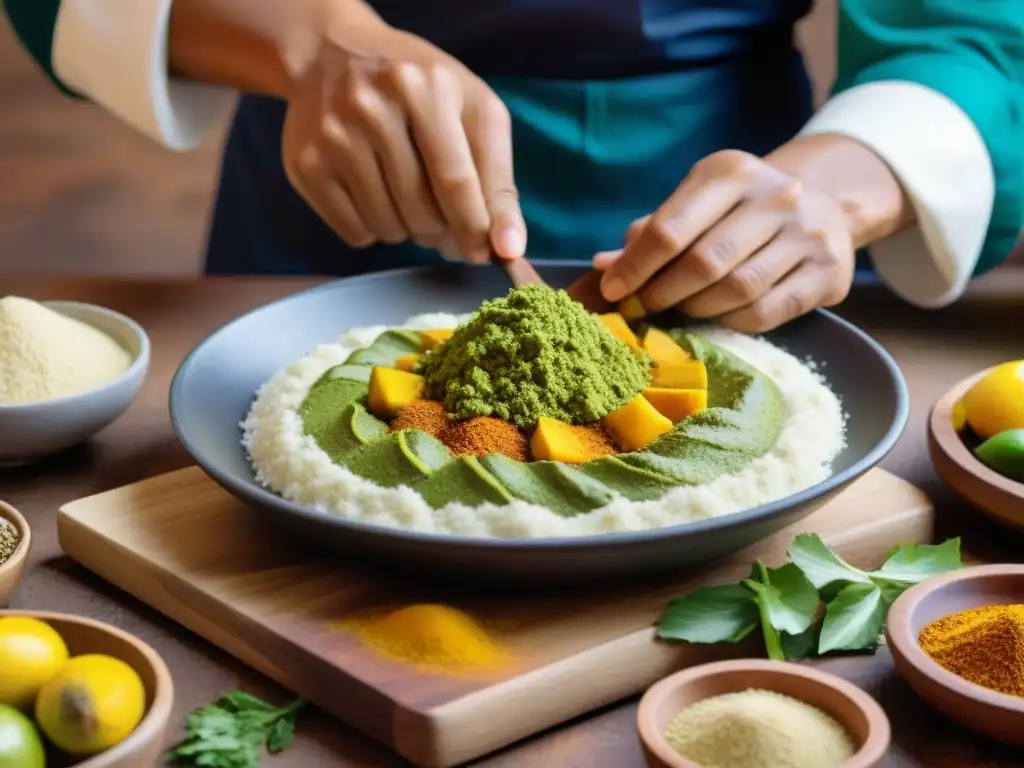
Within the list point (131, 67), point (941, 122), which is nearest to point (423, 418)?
point (131, 67)

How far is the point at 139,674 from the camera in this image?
101 cm

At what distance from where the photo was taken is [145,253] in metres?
5.43

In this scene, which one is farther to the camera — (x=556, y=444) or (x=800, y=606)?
(x=556, y=444)

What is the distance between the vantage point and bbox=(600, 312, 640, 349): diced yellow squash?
164cm

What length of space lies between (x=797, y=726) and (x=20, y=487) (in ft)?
Result: 3.41

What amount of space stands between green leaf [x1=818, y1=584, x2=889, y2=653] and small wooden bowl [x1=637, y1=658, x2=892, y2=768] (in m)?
0.17

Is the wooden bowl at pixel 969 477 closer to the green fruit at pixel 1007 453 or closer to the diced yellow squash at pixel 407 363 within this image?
the green fruit at pixel 1007 453

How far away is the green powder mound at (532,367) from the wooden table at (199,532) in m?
0.37

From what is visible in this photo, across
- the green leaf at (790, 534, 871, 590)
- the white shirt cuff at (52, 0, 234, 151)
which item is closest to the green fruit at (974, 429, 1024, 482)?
the green leaf at (790, 534, 871, 590)

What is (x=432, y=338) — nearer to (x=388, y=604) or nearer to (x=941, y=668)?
(x=388, y=604)

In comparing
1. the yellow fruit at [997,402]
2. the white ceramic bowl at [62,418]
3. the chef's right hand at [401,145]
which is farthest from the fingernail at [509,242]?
the yellow fruit at [997,402]

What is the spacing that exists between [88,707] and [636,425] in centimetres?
66

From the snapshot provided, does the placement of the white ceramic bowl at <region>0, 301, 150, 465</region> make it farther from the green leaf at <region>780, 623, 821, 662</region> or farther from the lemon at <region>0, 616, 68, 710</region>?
the green leaf at <region>780, 623, 821, 662</region>

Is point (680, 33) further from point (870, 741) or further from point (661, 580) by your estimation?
→ point (870, 741)
